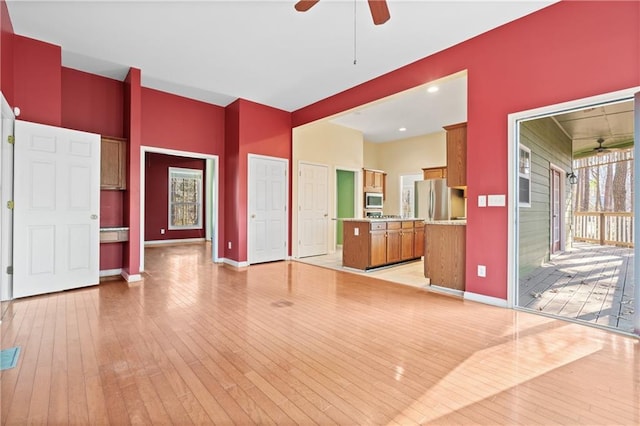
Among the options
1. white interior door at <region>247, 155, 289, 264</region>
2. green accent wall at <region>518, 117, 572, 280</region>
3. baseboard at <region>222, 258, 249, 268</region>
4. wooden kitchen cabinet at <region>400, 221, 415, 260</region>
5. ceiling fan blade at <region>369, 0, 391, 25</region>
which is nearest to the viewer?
ceiling fan blade at <region>369, 0, 391, 25</region>

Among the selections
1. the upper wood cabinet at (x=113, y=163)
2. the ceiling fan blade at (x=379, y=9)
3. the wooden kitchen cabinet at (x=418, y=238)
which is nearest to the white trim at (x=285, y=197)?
the upper wood cabinet at (x=113, y=163)

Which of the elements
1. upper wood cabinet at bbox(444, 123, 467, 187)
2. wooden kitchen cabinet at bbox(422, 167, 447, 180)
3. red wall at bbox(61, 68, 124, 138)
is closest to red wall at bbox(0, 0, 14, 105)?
red wall at bbox(61, 68, 124, 138)

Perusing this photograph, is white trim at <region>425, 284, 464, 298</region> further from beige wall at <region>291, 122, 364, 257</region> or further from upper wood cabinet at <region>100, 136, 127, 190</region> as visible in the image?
upper wood cabinet at <region>100, 136, 127, 190</region>

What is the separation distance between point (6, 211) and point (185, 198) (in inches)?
246

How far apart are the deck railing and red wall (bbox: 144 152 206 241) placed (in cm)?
1231

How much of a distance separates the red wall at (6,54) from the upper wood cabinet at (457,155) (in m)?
5.14

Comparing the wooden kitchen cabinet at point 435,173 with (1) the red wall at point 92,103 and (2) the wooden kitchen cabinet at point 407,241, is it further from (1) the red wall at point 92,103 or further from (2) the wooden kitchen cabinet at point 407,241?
(1) the red wall at point 92,103

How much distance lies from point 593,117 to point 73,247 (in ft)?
28.1

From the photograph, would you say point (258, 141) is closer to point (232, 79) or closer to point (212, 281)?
point (232, 79)

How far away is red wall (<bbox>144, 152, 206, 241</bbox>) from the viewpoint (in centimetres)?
898

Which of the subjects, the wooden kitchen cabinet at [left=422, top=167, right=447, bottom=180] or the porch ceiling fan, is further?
the wooden kitchen cabinet at [left=422, top=167, right=447, bottom=180]

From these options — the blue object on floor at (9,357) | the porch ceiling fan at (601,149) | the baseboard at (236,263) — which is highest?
the porch ceiling fan at (601,149)

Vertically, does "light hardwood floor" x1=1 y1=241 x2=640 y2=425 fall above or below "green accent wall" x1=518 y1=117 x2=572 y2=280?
below

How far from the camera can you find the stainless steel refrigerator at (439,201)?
7133mm
